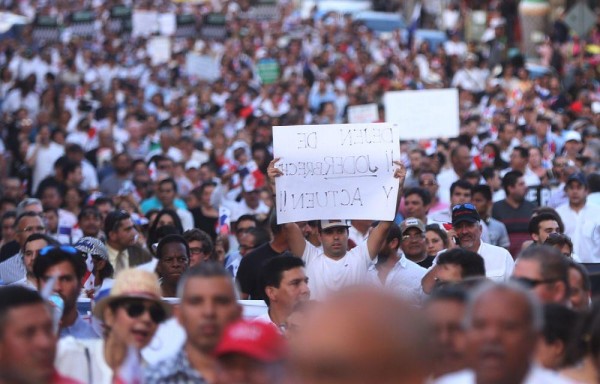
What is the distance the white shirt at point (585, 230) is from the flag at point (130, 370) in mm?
6861

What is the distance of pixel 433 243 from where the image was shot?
10.8 meters

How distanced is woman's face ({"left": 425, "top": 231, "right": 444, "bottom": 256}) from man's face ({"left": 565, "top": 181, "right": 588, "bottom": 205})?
A: 2612 millimetres

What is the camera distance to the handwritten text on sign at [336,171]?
9844 millimetres

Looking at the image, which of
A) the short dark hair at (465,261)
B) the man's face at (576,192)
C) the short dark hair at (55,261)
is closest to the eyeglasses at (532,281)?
the short dark hair at (465,261)

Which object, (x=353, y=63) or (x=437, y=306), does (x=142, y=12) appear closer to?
(x=353, y=63)

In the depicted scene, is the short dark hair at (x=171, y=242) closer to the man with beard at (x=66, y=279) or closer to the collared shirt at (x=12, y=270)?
the collared shirt at (x=12, y=270)

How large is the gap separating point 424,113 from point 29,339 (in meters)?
13.0

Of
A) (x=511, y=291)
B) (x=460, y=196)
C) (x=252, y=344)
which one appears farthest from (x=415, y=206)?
(x=252, y=344)

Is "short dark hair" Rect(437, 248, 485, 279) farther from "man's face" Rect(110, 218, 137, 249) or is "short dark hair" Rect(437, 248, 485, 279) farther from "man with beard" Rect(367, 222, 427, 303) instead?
"man's face" Rect(110, 218, 137, 249)

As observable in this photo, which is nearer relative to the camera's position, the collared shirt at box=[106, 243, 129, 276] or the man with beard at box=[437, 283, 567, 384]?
the man with beard at box=[437, 283, 567, 384]

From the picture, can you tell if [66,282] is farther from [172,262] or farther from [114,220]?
[114,220]

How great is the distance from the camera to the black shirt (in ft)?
32.4

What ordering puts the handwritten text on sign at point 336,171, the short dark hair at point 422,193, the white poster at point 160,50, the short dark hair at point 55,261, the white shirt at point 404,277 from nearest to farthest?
the short dark hair at point 55,261 → the white shirt at point 404,277 → the handwritten text on sign at point 336,171 → the short dark hair at point 422,193 → the white poster at point 160,50

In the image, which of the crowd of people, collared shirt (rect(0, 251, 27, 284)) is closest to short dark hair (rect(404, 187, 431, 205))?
the crowd of people
